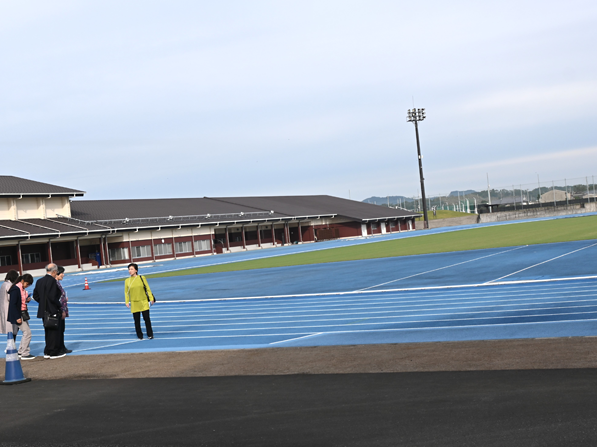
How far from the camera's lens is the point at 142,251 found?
55.5 metres

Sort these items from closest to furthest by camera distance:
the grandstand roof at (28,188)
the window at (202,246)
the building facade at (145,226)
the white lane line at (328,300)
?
the white lane line at (328,300), the building facade at (145,226), the grandstand roof at (28,188), the window at (202,246)

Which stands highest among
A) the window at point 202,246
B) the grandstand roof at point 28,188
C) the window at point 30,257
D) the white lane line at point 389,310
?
the grandstand roof at point 28,188

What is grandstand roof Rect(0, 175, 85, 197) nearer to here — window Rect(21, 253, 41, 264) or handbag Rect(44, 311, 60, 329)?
window Rect(21, 253, 41, 264)

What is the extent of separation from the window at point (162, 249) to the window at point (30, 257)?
10040 millimetres

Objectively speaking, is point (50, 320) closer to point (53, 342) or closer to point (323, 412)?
point (53, 342)

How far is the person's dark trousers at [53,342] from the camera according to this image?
38.1 ft

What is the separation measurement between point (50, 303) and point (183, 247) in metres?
47.8

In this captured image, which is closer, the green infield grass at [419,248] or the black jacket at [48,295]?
the black jacket at [48,295]

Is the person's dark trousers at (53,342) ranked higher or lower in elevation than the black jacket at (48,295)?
lower

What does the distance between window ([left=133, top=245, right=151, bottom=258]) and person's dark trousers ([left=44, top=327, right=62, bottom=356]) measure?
4403cm

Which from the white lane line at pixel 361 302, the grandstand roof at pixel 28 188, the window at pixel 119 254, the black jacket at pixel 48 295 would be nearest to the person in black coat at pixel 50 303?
the black jacket at pixel 48 295

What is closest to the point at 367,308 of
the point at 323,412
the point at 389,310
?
the point at 389,310

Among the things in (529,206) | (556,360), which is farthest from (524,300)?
(529,206)

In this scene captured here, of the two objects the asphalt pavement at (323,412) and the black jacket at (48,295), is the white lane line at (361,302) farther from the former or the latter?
the asphalt pavement at (323,412)
